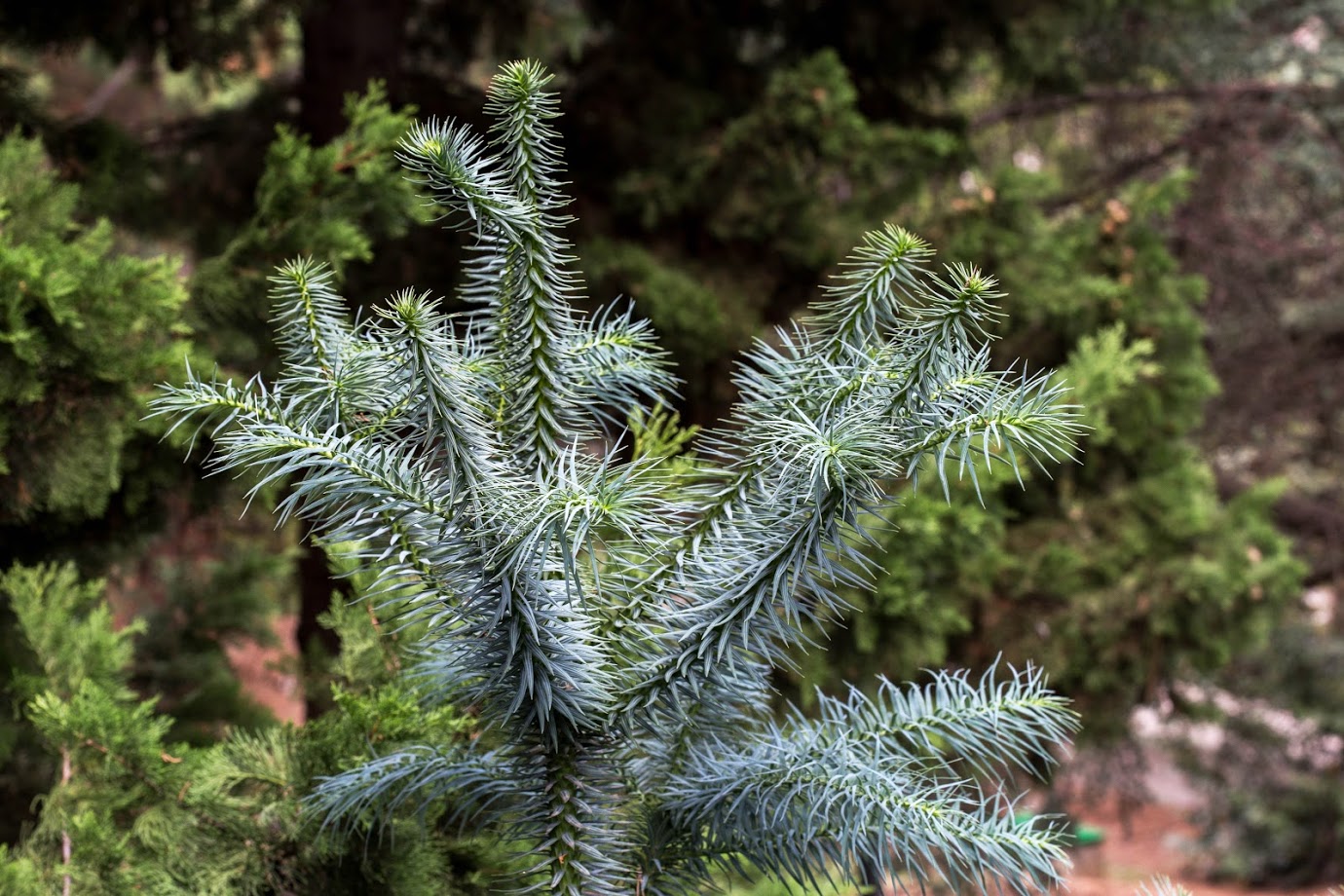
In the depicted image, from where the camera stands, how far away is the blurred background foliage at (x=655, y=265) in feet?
9.13

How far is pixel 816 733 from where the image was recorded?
1671 millimetres

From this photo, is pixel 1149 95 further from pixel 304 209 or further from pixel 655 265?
pixel 304 209

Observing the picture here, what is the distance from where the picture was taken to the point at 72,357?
8.55 feet

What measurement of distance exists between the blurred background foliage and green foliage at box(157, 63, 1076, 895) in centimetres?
117

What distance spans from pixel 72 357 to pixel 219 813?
3.57ft

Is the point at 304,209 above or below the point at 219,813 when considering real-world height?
above

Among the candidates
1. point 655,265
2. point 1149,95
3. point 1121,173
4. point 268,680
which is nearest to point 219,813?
point 655,265

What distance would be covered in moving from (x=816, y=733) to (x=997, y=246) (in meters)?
3.23

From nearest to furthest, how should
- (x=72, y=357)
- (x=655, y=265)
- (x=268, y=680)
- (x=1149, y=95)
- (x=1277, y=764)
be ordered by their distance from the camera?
(x=72, y=357) → (x=655, y=265) → (x=268, y=680) → (x=1149, y=95) → (x=1277, y=764)

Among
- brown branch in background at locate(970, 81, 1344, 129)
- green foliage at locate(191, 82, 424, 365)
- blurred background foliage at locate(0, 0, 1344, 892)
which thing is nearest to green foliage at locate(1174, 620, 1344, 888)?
blurred background foliage at locate(0, 0, 1344, 892)

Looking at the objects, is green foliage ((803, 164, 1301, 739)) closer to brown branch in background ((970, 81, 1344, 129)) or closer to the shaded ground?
Answer: brown branch in background ((970, 81, 1344, 129))

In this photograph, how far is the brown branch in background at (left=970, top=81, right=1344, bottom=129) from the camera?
6992 millimetres

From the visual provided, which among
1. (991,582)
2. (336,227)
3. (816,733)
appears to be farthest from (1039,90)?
(816,733)

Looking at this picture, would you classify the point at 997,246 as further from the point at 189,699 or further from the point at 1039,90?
the point at 189,699
